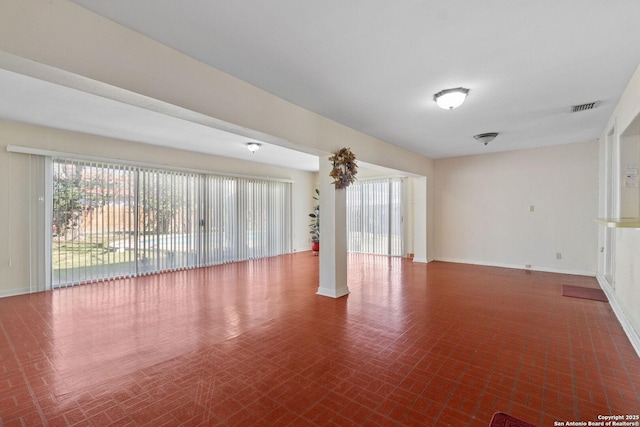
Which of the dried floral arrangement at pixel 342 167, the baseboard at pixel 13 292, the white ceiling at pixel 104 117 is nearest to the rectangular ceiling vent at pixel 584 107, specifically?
the dried floral arrangement at pixel 342 167

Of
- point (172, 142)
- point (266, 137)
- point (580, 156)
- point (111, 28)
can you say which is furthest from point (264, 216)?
point (580, 156)

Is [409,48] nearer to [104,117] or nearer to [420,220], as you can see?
[104,117]

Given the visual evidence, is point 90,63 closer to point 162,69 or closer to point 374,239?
point 162,69

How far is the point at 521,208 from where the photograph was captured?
6.34m

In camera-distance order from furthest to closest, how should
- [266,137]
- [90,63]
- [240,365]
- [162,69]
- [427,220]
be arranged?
[427,220] → [266,137] → [240,365] → [162,69] → [90,63]

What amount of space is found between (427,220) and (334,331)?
16.2 feet

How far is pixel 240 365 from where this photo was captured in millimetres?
2465

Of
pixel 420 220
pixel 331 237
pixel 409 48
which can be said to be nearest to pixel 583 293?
pixel 420 220

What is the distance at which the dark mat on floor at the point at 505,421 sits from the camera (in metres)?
1.71

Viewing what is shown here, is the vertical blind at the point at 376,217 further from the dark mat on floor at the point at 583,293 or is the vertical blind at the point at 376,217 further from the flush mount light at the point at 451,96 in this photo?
the flush mount light at the point at 451,96

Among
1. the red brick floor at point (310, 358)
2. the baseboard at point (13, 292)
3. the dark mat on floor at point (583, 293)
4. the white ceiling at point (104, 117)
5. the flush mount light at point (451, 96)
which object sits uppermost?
the white ceiling at point (104, 117)

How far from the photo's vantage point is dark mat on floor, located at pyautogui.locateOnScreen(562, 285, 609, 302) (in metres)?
4.25

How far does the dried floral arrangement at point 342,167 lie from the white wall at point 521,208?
4157 mm

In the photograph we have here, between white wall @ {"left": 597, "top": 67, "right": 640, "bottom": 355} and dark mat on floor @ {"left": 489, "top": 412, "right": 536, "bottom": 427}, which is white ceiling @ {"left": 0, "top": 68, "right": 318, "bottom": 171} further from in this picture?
white wall @ {"left": 597, "top": 67, "right": 640, "bottom": 355}
